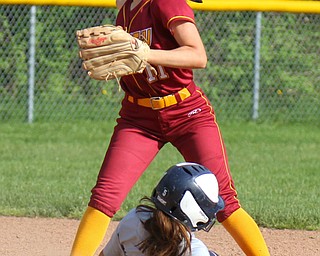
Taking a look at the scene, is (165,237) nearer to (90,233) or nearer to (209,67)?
(90,233)

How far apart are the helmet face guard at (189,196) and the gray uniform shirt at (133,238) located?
75mm

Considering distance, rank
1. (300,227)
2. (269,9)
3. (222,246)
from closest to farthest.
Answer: (222,246), (300,227), (269,9)

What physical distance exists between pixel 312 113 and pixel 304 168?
2776 mm

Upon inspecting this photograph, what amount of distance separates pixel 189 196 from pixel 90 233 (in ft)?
2.95

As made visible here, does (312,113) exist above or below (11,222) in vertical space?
below

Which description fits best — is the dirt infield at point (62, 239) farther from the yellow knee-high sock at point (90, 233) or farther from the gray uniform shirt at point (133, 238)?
the gray uniform shirt at point (133, 238)

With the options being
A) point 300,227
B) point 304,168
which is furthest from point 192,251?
point 304,168

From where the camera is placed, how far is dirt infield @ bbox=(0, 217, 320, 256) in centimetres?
520

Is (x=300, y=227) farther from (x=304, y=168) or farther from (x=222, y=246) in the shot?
(x=304, y=168)

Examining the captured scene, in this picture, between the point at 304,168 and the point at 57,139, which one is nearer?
the point at 304,168

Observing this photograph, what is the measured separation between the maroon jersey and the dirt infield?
4.51 ft

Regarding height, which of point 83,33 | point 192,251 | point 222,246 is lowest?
point 222,246

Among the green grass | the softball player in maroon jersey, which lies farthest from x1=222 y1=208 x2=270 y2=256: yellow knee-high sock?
the green grass

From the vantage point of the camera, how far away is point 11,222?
19.4 ft
